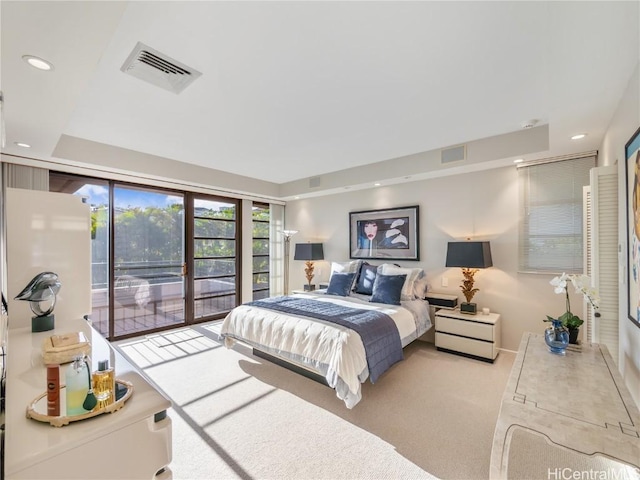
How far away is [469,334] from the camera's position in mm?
3590

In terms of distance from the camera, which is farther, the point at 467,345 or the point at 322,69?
the point at 467,345

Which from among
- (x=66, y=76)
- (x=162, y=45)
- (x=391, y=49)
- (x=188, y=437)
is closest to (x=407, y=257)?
(x=391, y=49)

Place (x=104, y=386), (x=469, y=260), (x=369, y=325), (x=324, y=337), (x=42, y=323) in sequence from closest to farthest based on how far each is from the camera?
(x=104, y=386) < (x=42, y=323) < (x=324, y=337) < (x=369, y=325) < (x=469, y=260)

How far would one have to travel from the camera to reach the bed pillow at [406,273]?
4.05 m

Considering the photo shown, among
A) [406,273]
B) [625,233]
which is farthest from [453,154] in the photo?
[625,233]

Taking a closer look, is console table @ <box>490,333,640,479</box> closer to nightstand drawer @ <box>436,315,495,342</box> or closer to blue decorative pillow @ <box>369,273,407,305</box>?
nightstand drawer @ <box>436,315,495,342</box>

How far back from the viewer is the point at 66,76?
1794 millimetres

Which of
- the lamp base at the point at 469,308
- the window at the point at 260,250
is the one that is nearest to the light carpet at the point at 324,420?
the lamp base at the point at 469,308

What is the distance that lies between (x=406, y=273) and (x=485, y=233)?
1156mm

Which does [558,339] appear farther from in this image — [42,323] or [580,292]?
[42,323]

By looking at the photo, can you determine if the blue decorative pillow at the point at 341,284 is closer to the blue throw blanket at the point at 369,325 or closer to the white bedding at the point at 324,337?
the white bedding at the point at 324,337

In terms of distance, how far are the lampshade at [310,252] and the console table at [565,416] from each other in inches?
149

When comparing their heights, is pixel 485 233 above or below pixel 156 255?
above

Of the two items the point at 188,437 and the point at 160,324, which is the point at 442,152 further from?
the point at 160,324
